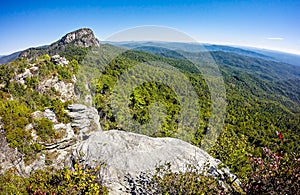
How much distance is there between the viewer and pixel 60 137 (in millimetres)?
14461

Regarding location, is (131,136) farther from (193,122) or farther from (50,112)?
(193,122)

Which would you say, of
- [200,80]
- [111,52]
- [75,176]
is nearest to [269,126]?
[200,80]

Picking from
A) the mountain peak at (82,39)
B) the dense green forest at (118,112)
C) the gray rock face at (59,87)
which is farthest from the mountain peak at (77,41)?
the gray rock face at (59,87)

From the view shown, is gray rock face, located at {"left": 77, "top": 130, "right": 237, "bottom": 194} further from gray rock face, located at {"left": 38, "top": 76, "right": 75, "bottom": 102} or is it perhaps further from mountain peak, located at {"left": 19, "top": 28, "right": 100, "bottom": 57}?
mountain peak, located at {"left": 19, "top": 28, "right": 100, "bottom": 57}

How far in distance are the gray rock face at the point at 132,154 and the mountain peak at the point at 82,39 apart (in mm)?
64601

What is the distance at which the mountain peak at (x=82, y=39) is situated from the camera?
6982cm

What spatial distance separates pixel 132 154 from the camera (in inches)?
352

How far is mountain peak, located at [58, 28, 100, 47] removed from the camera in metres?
69.8

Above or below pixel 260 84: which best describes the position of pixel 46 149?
above

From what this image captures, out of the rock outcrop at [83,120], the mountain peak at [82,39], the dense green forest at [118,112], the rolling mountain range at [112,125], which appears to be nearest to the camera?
the rolling mountain range at [112,125]

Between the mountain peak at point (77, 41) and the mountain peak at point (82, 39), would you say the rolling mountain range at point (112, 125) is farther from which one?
the mountain peak at point (77, 41)

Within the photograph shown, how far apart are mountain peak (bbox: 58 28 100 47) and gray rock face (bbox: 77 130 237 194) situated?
6460 cm

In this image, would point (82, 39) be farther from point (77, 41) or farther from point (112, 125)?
point (112, 125)

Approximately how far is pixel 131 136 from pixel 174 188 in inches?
205
